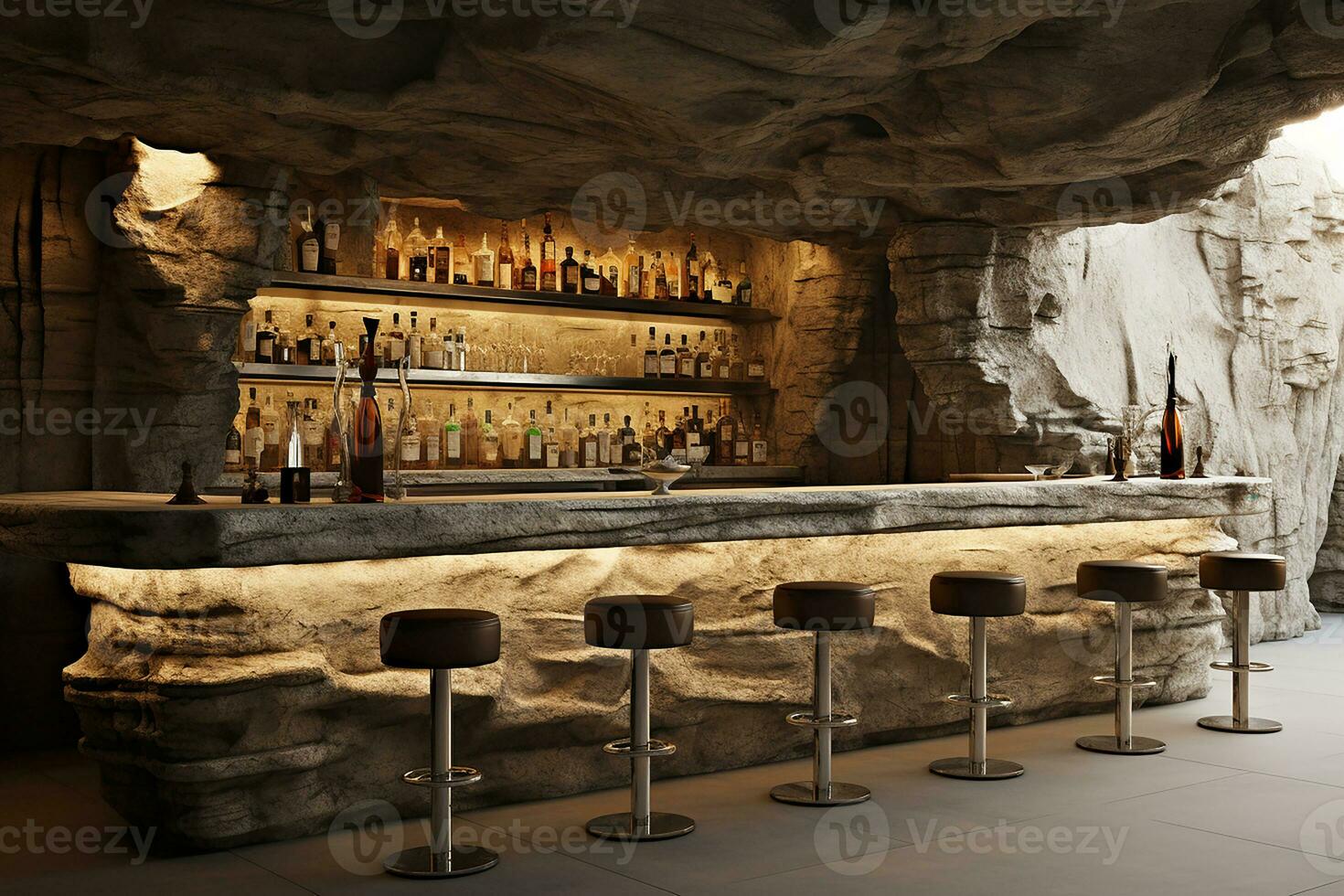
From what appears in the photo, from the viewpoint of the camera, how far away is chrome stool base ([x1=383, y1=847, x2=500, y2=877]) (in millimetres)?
3318

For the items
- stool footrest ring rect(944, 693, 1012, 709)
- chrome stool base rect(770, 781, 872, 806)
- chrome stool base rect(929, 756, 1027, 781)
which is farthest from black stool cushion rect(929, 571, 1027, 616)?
chrome stool base rect(770, 781, 872, 806)

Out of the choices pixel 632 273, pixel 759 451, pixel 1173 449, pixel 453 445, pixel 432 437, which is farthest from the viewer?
pixel 759 451

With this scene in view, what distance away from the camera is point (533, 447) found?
652 cm

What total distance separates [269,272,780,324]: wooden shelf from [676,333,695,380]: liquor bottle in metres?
0.21

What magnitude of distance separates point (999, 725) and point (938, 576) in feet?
4.13

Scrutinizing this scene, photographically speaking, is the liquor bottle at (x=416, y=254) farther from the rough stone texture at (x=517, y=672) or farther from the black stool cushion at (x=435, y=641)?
the black stool cushion at (x=435, y=641)

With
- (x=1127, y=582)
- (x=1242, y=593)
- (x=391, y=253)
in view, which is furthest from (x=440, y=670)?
(x=1242, y=593)

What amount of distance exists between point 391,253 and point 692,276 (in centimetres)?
191

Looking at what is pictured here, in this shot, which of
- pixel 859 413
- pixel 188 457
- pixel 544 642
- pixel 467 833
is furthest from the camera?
pixel 859 413

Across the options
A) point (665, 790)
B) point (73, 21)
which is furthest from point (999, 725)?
point (73, 21)

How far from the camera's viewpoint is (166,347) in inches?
197

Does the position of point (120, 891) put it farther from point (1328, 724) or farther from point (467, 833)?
point (1328, 724)

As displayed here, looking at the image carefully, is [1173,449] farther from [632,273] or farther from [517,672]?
[517,672]

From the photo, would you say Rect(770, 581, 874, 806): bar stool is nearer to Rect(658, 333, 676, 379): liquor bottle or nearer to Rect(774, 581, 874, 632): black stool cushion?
Rect(774, 581, 874, 632): black stool cushion
